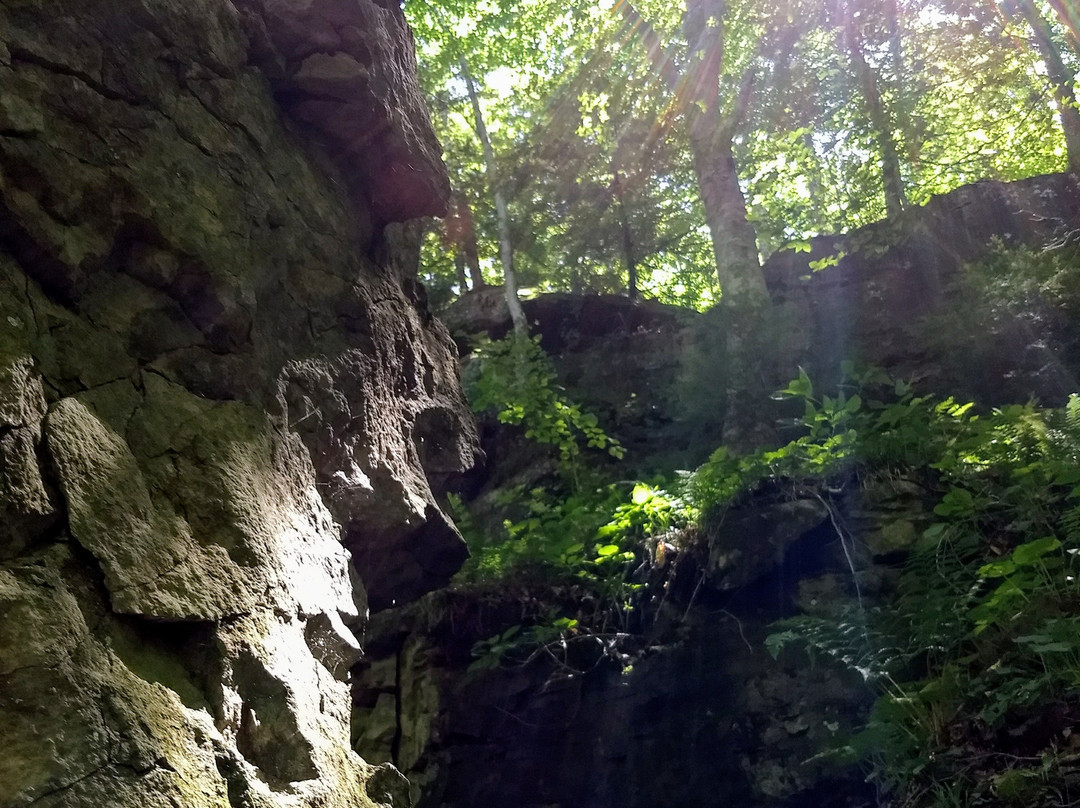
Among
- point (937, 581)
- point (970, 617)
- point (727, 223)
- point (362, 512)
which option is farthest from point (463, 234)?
point (970, 617)

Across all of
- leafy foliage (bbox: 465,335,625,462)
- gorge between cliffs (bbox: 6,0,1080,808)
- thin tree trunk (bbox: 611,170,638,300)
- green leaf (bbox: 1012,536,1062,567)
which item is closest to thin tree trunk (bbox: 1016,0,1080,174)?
gorge between cliffs (bbox: 6,0,1080,808)

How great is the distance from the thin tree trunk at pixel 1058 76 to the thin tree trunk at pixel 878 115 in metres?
1.60

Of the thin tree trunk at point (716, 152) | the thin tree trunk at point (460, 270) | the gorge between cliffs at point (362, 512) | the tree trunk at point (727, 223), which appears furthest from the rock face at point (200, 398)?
the thin tree trunk at point (460, 270)

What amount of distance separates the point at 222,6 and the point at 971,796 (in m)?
5.51

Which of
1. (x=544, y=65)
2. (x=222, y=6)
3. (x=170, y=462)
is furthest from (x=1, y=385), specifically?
(x=544, y=65)

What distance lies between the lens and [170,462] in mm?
3037

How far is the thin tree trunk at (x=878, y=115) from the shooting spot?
9.66 m

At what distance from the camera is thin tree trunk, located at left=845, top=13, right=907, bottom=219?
380 inches

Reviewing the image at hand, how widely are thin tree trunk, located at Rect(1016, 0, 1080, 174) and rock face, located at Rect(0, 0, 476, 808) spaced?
27.5 feet

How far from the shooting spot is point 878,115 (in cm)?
970

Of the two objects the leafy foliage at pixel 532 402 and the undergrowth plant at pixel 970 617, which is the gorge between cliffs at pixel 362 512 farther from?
the leafy foliage at pixel 532 402

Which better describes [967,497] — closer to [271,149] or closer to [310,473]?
[310,473]

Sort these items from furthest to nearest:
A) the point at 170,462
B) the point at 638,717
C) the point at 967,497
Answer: the point at 638,717
the point at 967,497
the point at 170,462

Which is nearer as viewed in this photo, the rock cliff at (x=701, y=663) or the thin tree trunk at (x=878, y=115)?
the rock cliff at (x=701, y=663)
